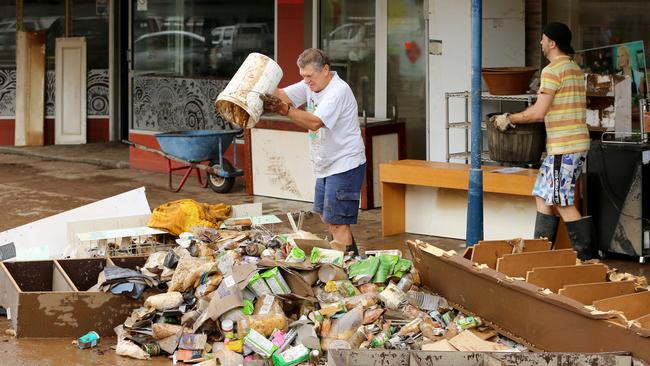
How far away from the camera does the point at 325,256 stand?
763cm

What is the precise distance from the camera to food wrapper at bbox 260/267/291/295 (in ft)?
23.7

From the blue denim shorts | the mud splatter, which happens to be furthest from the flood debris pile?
the mud splatter

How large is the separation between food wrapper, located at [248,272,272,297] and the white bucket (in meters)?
1.11

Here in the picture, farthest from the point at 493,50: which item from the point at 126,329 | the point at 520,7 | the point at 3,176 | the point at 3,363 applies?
the point at 3,176

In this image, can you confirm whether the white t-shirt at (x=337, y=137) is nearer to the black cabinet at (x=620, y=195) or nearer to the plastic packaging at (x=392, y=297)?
the plastic packaging at (x=392, y=297)

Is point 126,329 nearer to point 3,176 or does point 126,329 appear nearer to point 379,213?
point 379,213

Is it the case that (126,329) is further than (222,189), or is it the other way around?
(222,189)

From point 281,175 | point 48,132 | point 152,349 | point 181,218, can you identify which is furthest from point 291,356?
point 48,132

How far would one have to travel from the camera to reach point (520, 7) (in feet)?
35.8

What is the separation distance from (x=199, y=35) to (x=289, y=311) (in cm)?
840

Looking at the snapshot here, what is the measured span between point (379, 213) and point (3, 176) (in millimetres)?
5540

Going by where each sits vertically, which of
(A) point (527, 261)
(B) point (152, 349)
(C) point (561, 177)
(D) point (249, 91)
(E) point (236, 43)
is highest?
(E) point (236, 43)

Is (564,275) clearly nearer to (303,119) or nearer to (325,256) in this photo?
(325,256)

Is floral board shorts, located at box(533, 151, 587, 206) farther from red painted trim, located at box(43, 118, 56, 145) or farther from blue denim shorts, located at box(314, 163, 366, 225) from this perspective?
red painted trim, located at box(43, 118, 56, 145)
